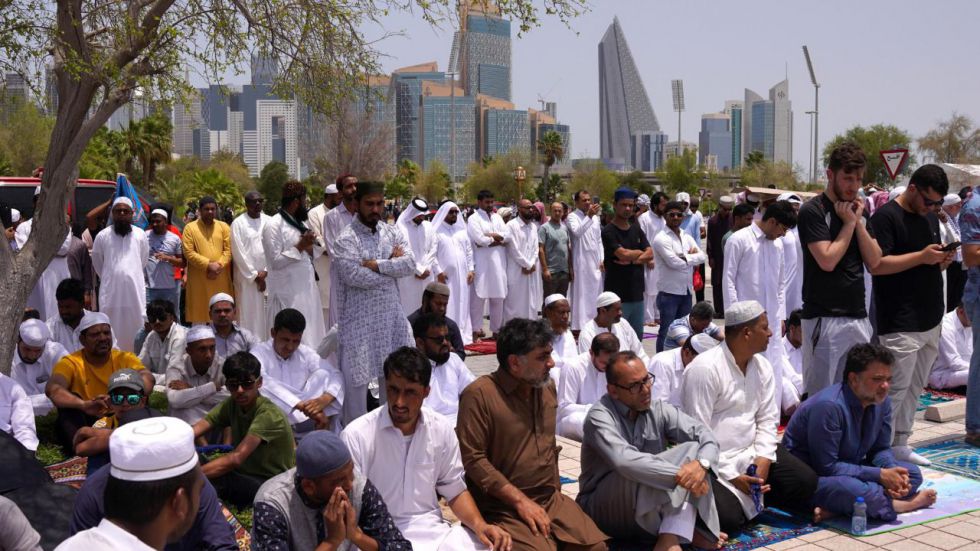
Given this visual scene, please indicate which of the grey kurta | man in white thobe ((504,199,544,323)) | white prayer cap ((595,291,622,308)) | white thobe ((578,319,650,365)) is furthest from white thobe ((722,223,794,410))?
man in white thobe ((504,199,544,323))

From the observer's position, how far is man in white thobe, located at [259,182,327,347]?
910 centimetres

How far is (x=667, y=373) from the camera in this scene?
282 inches

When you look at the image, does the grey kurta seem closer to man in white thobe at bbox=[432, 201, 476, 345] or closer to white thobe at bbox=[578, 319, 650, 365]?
white thobe at bbox=[578, 319, 650, 365]

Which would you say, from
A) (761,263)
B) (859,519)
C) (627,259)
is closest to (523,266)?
(627,259)

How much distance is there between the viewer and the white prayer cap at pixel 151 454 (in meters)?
2.60

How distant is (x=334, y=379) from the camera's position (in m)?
6.65

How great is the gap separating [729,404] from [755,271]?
312 centimetres

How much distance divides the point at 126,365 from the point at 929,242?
208 inches

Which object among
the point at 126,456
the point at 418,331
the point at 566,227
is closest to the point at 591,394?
the point at 418,331

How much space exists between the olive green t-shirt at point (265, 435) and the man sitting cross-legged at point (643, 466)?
5.24 feet

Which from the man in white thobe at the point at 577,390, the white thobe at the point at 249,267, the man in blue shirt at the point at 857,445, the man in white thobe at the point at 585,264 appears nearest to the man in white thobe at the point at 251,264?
the white thobe at the point at 249,267

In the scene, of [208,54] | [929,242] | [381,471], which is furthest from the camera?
[208,54]

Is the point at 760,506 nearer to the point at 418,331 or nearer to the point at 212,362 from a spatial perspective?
the point at 418,331

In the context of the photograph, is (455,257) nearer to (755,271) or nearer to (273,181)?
(755,271)
